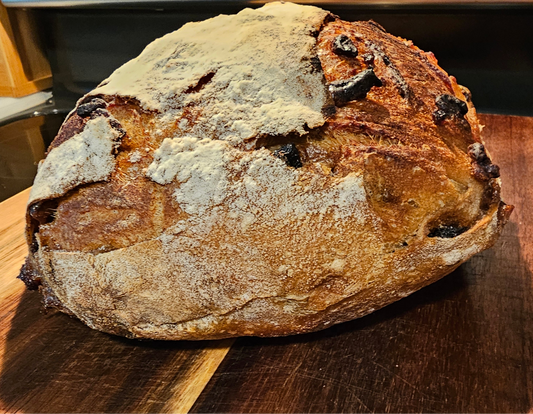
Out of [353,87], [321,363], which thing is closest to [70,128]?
[353,87]

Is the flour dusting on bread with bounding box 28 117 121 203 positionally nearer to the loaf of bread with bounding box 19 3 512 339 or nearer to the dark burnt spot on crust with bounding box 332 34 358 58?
the loaf of bread with bounding box 19 3 512 339

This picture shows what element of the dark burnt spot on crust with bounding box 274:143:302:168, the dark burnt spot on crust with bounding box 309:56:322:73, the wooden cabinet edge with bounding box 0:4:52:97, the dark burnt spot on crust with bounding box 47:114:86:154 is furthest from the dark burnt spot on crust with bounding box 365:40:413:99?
the wooden cabinet edge with bounding box 0:4:52:97

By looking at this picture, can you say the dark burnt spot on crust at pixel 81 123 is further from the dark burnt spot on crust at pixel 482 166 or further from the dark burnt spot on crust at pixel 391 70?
the dark burnt spot on crust at pixel 482 166

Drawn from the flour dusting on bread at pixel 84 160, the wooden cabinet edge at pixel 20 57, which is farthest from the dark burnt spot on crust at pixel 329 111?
the wooden cabinet edge at pixel 20 57

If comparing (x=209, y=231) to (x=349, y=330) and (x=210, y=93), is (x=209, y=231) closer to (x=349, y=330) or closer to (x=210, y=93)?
(x=210, y=93)

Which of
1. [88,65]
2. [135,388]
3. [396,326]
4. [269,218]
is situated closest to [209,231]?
[269,218]

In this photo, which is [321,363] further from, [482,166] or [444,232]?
[482,166]

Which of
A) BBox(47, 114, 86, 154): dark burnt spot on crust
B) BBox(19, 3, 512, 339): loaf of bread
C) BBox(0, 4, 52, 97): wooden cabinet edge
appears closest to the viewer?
BBox(19, 3, 512, 339): loaf of bread
